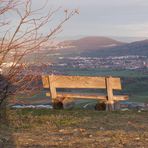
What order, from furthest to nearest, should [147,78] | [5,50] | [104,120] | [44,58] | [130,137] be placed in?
1. [147,78]
2. [104,120]
3. [130,137]
4. [44,58]
5. [5,50]

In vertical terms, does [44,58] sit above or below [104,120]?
above

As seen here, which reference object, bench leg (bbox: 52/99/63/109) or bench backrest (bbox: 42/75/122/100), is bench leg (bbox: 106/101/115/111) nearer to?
bench backrest (bbox: 42/75/122/100)

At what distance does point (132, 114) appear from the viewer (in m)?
12.4

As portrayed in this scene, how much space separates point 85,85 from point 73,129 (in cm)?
508

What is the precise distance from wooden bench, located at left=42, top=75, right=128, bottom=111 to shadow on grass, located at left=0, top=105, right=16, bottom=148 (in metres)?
3.32

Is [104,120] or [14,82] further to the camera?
[104,120]

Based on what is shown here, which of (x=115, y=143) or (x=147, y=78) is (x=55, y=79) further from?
(x=147, y=78)

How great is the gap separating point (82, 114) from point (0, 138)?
12.1 ft

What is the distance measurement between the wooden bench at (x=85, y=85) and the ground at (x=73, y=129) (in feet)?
6.13

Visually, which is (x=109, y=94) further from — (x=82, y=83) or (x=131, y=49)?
(x=131, y=49)

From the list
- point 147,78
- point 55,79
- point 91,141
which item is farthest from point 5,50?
point 147,78

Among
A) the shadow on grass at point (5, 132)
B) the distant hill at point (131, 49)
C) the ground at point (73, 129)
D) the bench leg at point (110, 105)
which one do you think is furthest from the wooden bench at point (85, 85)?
the distant hill at point (131, 49)

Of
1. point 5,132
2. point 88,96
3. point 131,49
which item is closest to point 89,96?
point 88,96

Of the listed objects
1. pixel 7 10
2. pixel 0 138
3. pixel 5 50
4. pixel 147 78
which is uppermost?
pixel 7 10
